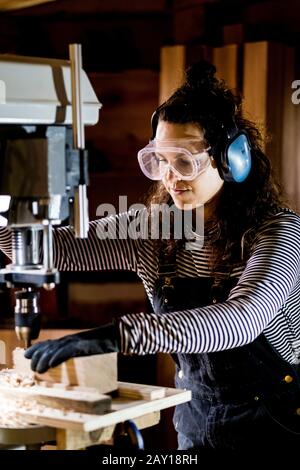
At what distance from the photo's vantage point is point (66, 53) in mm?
4242

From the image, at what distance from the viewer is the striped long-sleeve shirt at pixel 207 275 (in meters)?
1.93

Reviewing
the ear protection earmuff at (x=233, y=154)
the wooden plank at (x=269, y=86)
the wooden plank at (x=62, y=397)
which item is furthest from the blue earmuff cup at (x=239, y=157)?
the wooden plank at (x=269, y=86)

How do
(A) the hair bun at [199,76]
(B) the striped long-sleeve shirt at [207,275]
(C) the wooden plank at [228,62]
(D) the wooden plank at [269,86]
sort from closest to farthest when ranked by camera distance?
(B) the striped long-sleeve shirt at [207,275]
(A) the hair bun at [199,76]
(D) the wooden plank at [269,86]
(C) the wooden plank at [228,62]

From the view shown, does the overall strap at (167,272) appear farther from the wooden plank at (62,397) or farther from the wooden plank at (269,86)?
the wooden plank at (269,86)

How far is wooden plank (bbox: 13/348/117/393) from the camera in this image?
199 centimetres

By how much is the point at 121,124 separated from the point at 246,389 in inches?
83.1

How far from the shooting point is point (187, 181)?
2.37 meters

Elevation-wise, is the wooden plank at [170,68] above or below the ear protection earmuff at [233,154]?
above

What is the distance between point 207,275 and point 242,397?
388 millimetres

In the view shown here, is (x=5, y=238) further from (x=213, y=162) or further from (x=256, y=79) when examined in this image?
(x=256, y=79)

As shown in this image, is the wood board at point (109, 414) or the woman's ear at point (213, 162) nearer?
the wood board at point (109, 414)

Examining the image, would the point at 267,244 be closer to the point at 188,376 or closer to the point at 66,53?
the point at 188,376

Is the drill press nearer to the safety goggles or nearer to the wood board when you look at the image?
the wood board
